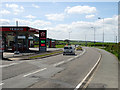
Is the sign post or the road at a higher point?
the sign post

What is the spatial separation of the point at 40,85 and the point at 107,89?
3626 millimetres

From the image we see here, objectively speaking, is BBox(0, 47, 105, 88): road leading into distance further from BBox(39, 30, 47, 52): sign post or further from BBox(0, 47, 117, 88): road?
BBox(39, 30, 47, 52): sign post

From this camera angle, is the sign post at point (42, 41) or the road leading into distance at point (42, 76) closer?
the road leading into distance at point (42, 76)

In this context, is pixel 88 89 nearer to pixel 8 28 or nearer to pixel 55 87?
pixel 55 87

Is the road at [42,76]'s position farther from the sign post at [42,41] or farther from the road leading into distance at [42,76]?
the sign post at [42,41]

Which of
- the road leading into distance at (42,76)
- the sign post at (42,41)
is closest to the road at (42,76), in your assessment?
the road leading into distance at (42,76)

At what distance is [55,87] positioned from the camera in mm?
9461

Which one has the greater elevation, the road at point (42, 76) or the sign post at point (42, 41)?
the sign post at point (42, 41)

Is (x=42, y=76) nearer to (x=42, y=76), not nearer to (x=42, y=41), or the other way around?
(x=42, y=76)

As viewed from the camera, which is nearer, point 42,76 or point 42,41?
point 42,76

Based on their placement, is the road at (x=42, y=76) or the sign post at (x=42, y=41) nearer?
the road at (x=42, y=76)

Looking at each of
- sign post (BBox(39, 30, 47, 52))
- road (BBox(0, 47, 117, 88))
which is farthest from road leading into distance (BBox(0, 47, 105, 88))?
sign post (BBox(39, 30, 47, 52))

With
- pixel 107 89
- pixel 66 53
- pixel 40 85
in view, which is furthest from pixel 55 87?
pixel 66 53

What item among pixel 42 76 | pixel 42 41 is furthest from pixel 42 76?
pixel 42 41
